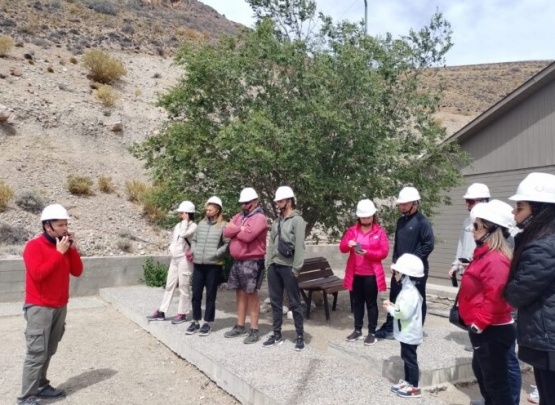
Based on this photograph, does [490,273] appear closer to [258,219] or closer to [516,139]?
[258,219]

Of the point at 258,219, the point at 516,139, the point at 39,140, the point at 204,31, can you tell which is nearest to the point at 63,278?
the point at 258,219

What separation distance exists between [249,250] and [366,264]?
140cm

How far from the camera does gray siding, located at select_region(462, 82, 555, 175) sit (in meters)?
10.5

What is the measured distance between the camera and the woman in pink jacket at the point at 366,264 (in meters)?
5.68

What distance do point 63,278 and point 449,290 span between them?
30.4ft

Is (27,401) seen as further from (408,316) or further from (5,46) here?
(5,46)

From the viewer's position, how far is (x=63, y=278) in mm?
4633

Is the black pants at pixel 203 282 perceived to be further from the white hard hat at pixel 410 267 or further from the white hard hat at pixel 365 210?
the white hard hat at pixel 410 267

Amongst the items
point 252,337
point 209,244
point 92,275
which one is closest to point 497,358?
point 252,337

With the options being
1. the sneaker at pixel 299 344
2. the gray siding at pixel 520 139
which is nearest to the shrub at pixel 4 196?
the sneaker at pixel 299 344

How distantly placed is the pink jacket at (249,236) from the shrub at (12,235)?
28.4ft

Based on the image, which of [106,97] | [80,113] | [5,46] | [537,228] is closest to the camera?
[537,228]

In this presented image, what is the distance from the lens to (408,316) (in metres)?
4.42

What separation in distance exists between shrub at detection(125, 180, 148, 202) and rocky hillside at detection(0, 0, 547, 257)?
0.88 ft
